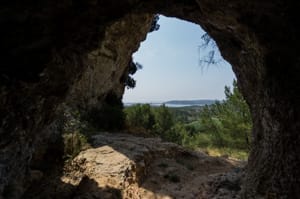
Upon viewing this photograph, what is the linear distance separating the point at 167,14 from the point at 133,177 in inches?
160

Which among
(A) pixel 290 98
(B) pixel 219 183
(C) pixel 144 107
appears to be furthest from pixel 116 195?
(C) pixel 144 107

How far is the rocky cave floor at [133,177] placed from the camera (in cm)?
726

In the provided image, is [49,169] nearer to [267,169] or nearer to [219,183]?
[219,183]

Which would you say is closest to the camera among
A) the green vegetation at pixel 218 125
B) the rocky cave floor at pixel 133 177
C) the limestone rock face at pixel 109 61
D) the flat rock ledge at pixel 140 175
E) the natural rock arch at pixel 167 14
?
the natural rock arch at pixel 167 14

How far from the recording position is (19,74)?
443 cm

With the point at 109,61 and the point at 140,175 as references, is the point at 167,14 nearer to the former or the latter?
the point at 140,175

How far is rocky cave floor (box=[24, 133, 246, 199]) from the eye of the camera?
23.8ft

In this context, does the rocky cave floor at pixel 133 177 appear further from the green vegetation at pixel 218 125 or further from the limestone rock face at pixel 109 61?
the green vegetation at pixel 218 125

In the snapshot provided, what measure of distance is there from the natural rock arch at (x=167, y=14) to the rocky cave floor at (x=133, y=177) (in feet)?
4.68

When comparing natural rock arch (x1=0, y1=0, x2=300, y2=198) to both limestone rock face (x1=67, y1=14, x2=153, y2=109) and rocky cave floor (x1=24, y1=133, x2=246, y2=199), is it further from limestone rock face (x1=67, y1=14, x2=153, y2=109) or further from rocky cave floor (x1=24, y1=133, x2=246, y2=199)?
limestone rock face (x1=67, y1=14, x2=153, y2=109)

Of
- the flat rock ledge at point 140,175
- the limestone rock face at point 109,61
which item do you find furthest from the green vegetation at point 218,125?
the flat rock ledge at point 140,175

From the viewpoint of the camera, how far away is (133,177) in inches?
329

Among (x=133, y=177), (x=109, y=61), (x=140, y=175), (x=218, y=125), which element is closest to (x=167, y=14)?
(x=133, y=177)

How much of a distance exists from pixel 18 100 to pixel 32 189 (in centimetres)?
309
